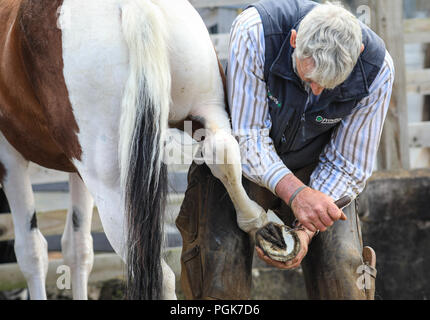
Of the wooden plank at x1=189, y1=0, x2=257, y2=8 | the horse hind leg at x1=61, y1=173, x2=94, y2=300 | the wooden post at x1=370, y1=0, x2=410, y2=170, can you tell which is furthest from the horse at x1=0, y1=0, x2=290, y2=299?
the wooden post at x1=370, y1=0, x2=410, y2=170

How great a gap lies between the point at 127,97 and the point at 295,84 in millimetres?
574

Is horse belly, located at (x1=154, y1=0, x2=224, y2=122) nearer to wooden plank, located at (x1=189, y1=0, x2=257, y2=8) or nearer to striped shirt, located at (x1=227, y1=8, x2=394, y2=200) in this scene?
striped shirt, located at (x1=227, y1=8, x2=394, y2=200)

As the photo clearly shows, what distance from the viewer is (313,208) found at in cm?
199

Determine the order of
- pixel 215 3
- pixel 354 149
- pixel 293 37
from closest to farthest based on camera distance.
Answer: pixel 293 37 → pixel 354 149 → pixel 215 3

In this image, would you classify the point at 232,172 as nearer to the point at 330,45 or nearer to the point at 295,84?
the point at 295,84

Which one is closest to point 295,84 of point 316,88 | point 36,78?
point 316,88

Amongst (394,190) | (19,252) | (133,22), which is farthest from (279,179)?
(394,190)

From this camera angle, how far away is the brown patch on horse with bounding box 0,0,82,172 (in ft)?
6.34

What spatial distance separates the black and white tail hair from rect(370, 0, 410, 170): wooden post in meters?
1.82

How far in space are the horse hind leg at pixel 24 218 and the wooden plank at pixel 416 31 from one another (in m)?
2.29

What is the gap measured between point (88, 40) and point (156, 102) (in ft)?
0.94

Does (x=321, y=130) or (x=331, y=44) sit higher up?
(x=331, y=44)

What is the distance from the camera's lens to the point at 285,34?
205 centimetres
